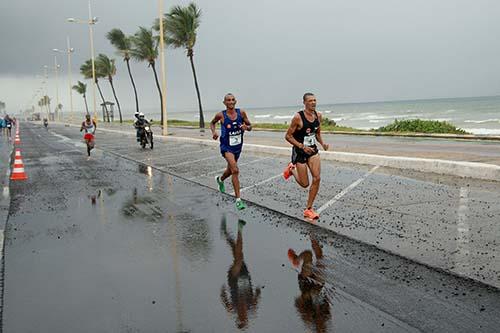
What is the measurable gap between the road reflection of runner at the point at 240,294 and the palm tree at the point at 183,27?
1530 inches

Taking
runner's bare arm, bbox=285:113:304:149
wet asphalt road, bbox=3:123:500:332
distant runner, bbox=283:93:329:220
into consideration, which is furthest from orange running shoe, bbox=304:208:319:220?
runner's bare arm, bbox=285:113:304:149

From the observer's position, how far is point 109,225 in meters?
7.02

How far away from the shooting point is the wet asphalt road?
3.74 meters

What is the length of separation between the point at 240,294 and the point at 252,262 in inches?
36.3

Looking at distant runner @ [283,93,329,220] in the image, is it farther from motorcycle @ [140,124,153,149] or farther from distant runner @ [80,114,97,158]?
motorcycle @ [140,124,153,149]

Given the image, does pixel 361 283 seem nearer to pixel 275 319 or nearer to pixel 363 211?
pixel 275 319

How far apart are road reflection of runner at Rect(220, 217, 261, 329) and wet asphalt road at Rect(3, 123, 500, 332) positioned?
0.05 feet

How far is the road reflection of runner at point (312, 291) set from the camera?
368cm

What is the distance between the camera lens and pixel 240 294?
13.9ft

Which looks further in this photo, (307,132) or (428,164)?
(428,164)

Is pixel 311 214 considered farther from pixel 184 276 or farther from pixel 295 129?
pixel 184 276

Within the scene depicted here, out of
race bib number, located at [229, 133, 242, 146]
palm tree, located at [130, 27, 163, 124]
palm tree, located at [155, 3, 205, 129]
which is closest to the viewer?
race bib number, located at [229, 133, 242, 146]

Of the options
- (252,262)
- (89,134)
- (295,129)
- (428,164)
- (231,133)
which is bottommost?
(252,262)

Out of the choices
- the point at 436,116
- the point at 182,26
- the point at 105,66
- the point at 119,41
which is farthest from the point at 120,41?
the point at 436,116
